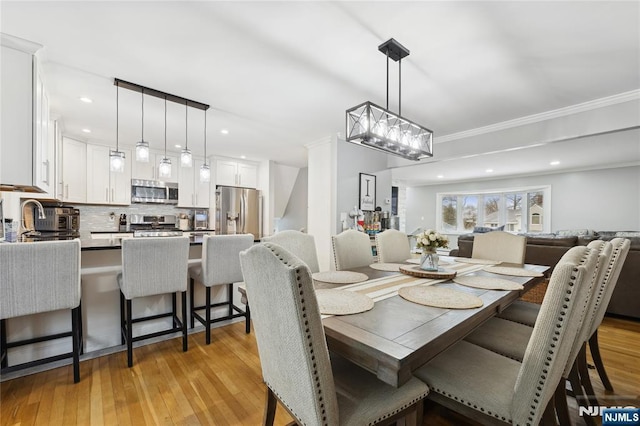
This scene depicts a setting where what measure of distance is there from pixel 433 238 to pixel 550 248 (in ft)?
7.80

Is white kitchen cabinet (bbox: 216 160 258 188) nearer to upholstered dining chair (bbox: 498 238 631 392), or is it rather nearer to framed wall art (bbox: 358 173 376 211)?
framed wall art (bbox: 358 173 376 211)

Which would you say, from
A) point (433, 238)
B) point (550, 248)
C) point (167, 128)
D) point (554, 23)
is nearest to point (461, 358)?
point (433, 238)

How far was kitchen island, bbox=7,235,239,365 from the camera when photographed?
1.95m

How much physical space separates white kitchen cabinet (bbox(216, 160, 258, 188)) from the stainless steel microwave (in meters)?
0.80

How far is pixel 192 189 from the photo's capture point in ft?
16.7

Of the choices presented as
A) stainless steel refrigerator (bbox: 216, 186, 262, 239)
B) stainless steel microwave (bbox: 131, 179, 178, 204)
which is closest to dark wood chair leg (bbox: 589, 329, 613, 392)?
stainless steel refrigerator (bbox: 216, 186, 262, 239)

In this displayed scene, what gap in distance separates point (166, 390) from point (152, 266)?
2.78 feet

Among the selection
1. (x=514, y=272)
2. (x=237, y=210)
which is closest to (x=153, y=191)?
(x=237, y=210)

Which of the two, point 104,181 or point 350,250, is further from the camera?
point 104,181

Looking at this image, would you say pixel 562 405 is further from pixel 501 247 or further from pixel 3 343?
pixel 3 343

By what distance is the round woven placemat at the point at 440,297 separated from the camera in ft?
3.98

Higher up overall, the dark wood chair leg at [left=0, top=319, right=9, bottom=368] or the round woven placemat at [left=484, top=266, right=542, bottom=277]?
the round woven placemat at [left=484, top=266, right=542, bottom=277]

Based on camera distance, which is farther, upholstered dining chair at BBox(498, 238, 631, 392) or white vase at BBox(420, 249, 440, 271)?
white vase at BBox(420, 249, 440, 271)

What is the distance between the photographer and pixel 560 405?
1195 mm
